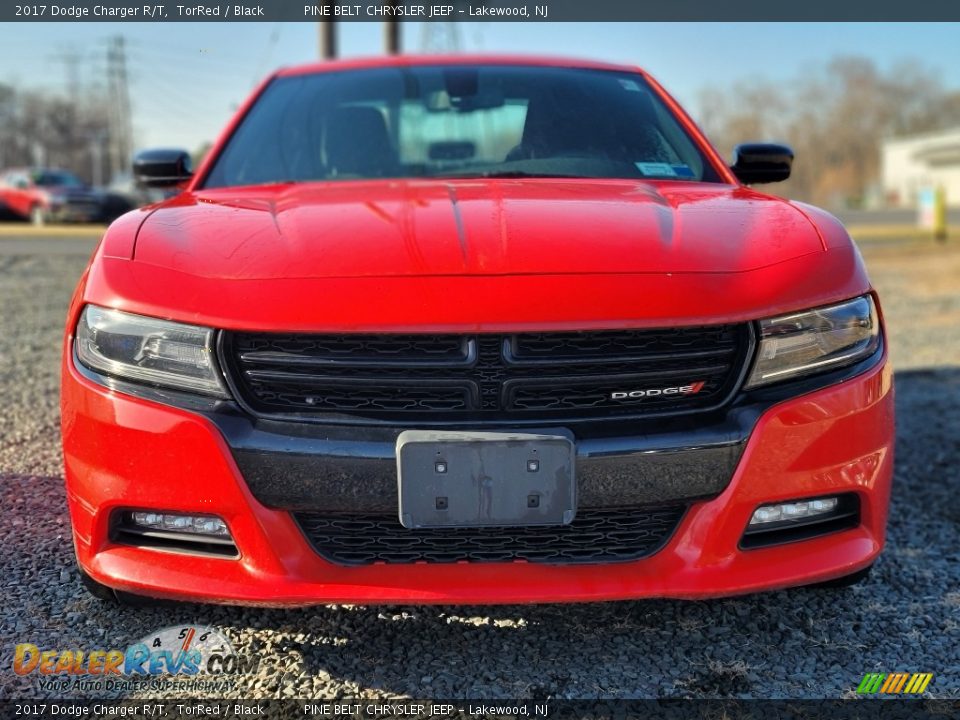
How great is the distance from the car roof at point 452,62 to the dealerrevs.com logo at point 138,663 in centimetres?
217

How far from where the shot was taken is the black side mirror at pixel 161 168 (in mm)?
3207

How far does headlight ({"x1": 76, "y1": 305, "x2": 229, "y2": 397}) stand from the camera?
1.80 metres

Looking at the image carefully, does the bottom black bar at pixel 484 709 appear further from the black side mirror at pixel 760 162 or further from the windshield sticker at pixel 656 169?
the black side mirror at pixel 760 162

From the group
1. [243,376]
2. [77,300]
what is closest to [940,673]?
[243,376]

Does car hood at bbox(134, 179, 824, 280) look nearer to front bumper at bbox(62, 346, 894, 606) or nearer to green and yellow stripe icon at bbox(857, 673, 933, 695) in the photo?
front bumper at bbox(62, 346, 894, 606)

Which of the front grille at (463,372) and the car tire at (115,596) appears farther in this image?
the car tire at (115,596)

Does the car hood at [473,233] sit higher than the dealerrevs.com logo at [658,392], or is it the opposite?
the car hood at [473,233]

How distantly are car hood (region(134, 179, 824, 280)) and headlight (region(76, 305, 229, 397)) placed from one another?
0.14m

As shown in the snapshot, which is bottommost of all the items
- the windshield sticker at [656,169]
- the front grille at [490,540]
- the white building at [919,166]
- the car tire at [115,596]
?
the white building at [919,166]

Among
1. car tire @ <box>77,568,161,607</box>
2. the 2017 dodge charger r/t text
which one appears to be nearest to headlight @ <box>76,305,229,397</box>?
the 2017 dodge charger r/t text

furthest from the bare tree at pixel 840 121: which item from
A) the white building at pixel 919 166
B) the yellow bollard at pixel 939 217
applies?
the yellow bollard at pixel 939 217

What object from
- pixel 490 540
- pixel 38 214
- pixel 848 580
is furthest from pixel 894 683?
pixel 38 214

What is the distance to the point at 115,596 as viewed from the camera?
2090 millimetres

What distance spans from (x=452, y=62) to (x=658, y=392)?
2054 mm
